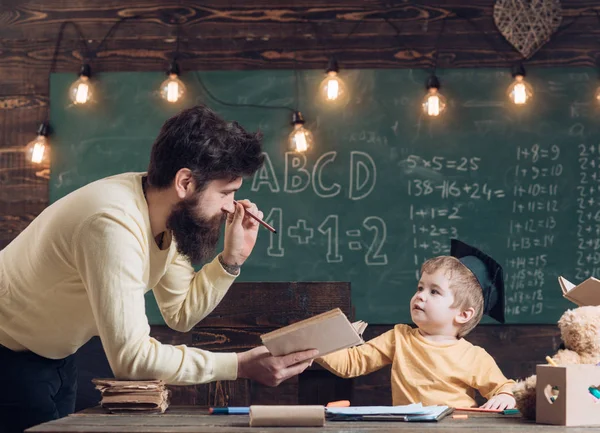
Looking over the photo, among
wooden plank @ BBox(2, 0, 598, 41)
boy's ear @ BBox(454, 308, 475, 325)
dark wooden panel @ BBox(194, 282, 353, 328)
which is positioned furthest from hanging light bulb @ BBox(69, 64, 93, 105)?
boy's ear @ BBox(454, 308, 475, 325)

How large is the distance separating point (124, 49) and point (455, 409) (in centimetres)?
290

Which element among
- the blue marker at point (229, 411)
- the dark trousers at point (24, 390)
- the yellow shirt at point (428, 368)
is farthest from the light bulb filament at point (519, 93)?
the dark trousers at point (24, 390)

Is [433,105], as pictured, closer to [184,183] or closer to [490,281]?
[490,281]

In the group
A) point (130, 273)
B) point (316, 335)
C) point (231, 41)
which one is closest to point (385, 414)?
point (316, 335)

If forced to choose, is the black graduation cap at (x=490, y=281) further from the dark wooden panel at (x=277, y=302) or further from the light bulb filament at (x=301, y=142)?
the light bulb filament at (x=301, y=142)

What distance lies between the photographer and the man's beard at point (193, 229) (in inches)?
72.6

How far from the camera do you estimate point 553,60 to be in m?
3.89

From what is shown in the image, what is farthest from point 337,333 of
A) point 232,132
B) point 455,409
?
point 232,132

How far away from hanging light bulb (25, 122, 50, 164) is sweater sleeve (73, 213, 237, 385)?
240cm

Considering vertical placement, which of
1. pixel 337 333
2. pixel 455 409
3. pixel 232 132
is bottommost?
pixel 455 409

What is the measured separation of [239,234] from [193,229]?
23 centimetres

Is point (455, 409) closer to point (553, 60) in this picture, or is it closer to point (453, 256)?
point (453, 256)

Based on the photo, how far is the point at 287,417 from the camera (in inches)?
59.4

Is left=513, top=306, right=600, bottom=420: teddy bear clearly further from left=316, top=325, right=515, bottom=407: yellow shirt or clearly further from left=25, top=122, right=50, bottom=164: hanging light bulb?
left=25, top=122, right=50, bottom=164: hanging light bulb
